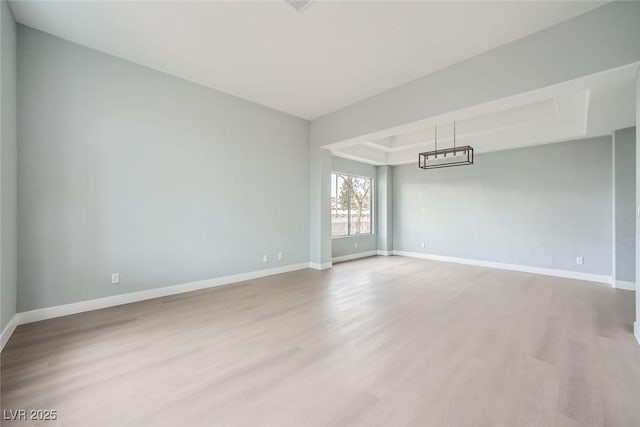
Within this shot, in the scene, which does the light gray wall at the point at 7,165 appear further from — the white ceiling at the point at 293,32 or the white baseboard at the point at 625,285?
the white baseboard at the point at 625,285

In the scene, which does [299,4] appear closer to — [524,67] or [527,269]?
[524,67]

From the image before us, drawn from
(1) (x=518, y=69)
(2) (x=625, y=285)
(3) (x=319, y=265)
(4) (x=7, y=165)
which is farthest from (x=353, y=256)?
(4) (x=7, y=165)

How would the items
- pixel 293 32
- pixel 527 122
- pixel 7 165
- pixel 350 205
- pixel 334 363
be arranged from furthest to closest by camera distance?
pixel 350 205
pixel 527 122
pixel 293 32
pixel 7 165
pixel 334 363

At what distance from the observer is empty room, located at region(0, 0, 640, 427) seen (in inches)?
69.5

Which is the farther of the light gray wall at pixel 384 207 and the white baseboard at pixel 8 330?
the light gray wall at pixel 384 207

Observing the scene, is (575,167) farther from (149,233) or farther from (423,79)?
(149,233)

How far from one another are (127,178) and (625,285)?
7757mm

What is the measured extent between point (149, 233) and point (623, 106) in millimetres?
6591

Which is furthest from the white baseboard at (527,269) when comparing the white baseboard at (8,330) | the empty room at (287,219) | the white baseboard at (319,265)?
the white baseboard at (8,330)

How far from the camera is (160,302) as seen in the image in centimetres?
345

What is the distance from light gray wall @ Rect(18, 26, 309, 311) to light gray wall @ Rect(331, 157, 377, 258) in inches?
84.1

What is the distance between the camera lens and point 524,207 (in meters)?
5.50

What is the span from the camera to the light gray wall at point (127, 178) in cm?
286

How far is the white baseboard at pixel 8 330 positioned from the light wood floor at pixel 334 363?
0.22 feet
